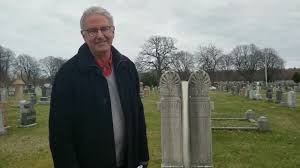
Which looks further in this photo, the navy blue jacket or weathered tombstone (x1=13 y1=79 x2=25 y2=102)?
weathered tombstone (x1=13 y1=79 x2=25 y2=102)

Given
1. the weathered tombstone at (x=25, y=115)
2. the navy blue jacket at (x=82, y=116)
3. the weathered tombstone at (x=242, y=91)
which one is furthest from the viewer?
the weathered tombstone at (x=242, y=91)

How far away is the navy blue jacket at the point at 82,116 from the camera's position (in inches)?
99.9

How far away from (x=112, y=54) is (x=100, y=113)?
50 cm

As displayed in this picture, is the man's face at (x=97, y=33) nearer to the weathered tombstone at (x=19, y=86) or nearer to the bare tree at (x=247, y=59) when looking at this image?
the weathered tombstone at (x=19, y=86)

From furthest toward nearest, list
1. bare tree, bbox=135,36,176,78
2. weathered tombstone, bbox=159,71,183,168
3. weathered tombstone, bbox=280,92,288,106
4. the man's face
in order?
1. bare tree, bbox=135,36,176,78
2. weathered tombstone, bbox=280,92,288,106
3. weathered tombstone, bbox=159,71,183,168
4. the man's face

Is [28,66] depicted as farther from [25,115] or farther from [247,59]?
[25,115]

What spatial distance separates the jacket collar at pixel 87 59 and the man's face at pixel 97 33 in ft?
0.17

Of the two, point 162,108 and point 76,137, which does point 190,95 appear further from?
point 76,137

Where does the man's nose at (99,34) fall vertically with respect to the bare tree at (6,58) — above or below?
below

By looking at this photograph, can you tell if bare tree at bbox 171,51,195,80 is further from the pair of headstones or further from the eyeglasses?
the eyeglasses

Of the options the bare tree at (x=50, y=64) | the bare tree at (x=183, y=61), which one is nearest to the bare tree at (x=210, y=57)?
the bare tree at (x=183, y=61)

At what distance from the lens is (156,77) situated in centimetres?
6394

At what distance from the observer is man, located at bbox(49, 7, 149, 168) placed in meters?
2.54

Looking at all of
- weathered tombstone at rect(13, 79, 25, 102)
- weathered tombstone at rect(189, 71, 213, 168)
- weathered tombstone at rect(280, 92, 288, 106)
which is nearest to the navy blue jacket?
weathered tombstone at rect(189, 71, 213, 168)
